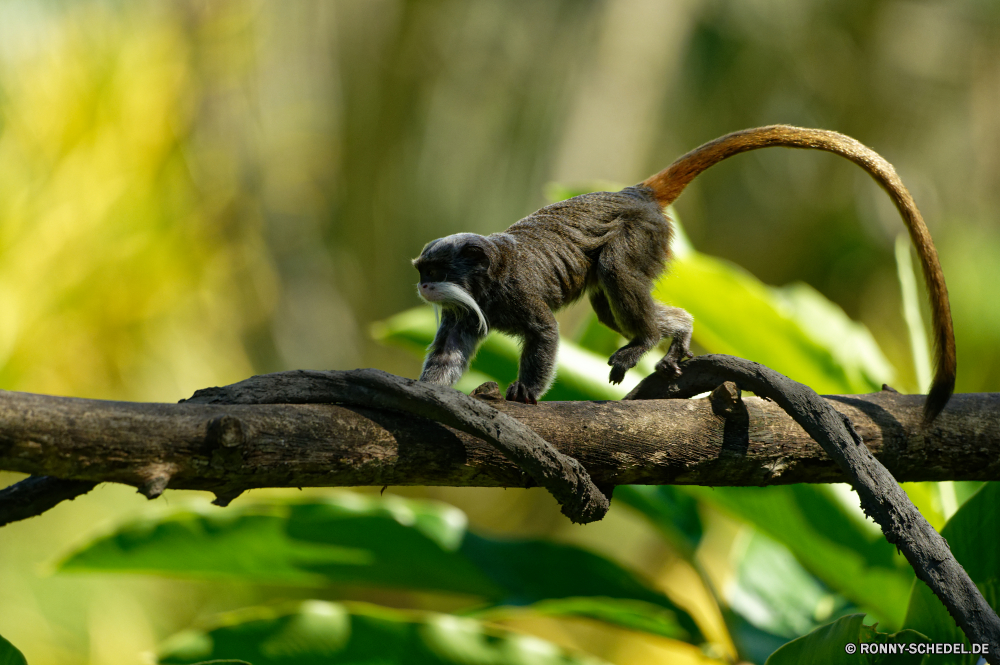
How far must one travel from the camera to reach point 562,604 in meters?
1.84

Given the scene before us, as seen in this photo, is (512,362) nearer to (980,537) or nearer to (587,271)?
(587,271)

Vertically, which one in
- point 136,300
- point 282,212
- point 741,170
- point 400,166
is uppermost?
point 741,170

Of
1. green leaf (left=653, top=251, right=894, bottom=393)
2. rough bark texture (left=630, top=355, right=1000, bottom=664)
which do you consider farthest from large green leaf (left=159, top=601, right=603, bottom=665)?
green leaf (left=653, top=251, right=894, bottom=393)

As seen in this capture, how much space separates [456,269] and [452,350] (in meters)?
0.17

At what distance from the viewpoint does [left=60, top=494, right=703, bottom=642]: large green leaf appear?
1.87 meters

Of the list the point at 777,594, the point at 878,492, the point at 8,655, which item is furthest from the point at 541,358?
the point at 777,594

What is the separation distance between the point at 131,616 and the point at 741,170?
815 cm

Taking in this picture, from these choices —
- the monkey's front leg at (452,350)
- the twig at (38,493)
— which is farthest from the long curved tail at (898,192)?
the twig at (38,493)

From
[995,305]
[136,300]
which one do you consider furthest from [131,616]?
[995,305]

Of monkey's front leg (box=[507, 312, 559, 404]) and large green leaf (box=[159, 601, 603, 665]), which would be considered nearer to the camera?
monkey's front leg (box=[507, 312, 559, 404])

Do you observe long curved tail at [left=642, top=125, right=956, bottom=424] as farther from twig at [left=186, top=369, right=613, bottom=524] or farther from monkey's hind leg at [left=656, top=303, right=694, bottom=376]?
twig at [left=186, top=369, right=613, bottom=524]

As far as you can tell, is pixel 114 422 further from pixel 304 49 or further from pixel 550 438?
pixel 304 49

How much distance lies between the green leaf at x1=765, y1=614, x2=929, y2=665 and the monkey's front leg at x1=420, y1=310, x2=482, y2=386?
2.30 feet

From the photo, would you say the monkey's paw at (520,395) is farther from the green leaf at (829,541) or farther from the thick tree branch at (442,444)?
the green leaf at (829,541)
